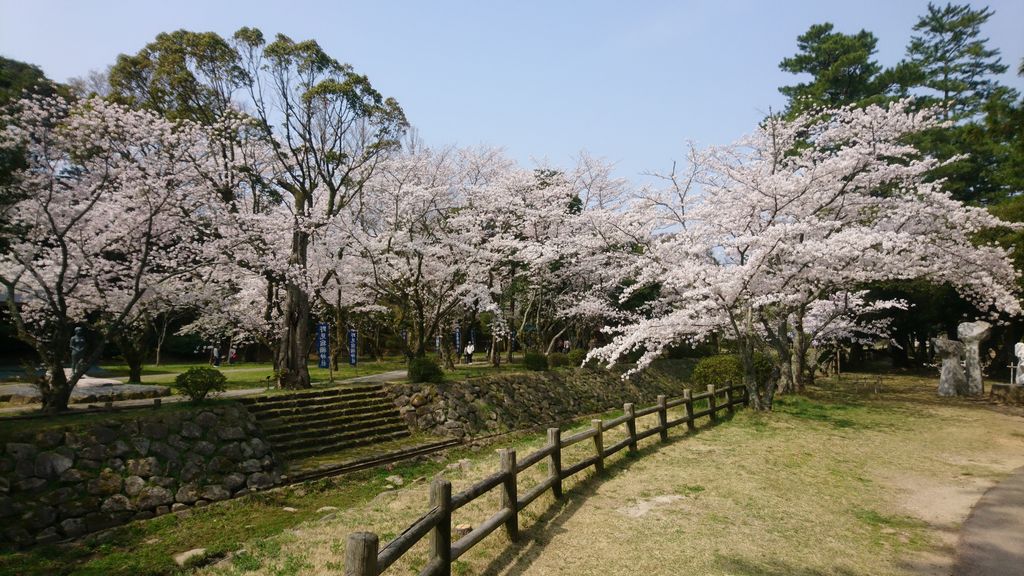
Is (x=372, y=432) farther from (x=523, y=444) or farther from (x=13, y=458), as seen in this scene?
(x=13, y=458)

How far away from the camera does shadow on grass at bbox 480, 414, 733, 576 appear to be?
6098 mm

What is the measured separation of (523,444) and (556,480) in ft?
23.3

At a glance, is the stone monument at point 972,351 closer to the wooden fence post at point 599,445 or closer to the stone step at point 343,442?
the wooden fence post at point 599,445

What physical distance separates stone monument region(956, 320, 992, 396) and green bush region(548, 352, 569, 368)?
14788mm

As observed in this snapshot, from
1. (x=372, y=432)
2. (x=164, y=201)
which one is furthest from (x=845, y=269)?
(x=164, y=201)

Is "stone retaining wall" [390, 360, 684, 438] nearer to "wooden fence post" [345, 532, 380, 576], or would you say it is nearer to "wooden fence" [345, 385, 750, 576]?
"wooden fence" [345, 385, 750, 576]

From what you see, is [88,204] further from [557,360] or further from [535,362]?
[557,360]

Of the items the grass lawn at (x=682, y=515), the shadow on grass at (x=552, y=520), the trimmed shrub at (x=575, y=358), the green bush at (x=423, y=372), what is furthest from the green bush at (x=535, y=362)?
the shadow on grass at (x=552, y=520)

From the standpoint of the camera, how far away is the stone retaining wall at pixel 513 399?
16906 millimetres

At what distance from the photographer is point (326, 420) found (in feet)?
48.9

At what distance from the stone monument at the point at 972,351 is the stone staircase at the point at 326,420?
20.3m

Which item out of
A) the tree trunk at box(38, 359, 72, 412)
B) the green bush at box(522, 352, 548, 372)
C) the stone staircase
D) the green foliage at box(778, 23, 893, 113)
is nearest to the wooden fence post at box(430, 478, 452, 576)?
the stone staircase

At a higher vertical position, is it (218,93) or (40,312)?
(218,93)

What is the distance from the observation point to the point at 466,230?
22828 mm
